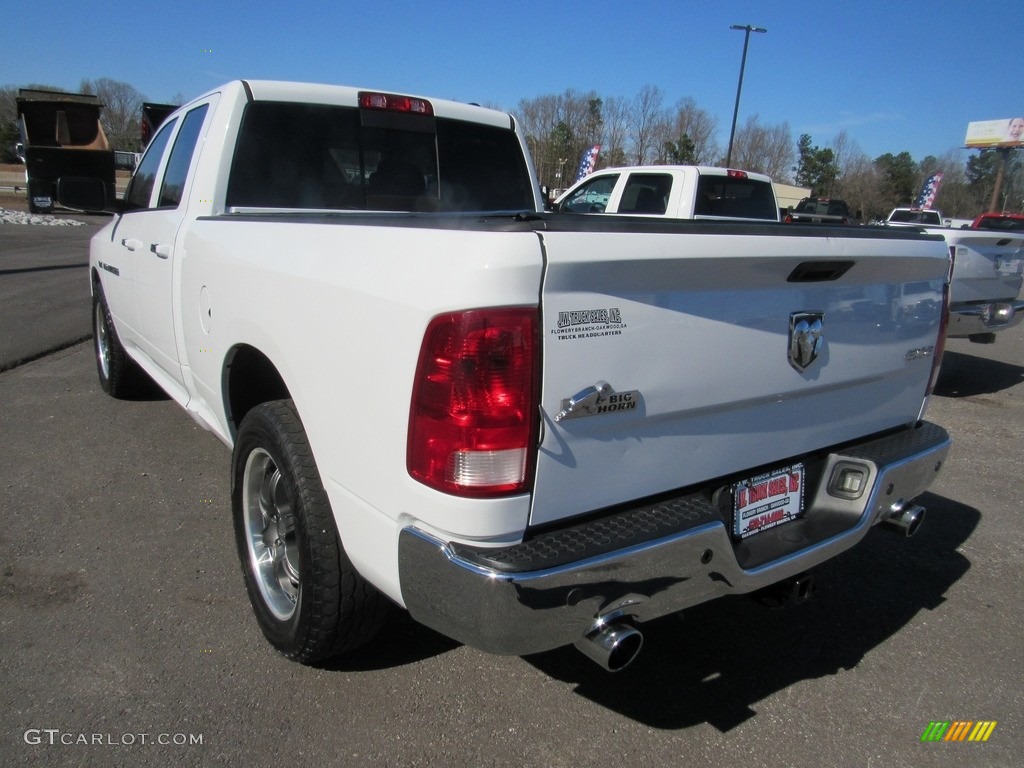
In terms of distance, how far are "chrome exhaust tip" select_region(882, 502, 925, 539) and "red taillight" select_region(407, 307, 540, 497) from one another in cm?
161

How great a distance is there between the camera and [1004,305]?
7293 millimetres

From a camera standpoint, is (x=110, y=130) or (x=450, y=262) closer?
(x=450, y=262)

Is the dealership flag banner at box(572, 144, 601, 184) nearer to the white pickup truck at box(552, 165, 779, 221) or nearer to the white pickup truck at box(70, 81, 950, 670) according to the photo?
the white pickup truck at box(552, 165, 779, 221)

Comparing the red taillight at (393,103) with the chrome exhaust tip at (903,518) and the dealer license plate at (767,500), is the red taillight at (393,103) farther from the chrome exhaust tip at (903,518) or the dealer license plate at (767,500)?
the chrome exhaust tip at (903,518)

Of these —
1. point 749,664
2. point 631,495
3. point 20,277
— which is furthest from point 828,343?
point 20,277

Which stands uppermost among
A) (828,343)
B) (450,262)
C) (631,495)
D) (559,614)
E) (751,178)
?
(751,178)

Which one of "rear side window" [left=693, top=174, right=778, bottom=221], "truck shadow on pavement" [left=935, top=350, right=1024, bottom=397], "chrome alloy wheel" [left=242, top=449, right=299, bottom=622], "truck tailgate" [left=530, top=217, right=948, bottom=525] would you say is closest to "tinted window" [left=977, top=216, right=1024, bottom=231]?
"truck shadow on pavement" [left=935, top=350, right=1024, bottom=397]

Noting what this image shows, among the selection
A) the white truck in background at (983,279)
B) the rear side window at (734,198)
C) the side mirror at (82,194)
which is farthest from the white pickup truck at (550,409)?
the rear side window at (734,198)

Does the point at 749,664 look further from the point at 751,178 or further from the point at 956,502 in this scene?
the point at 751,178

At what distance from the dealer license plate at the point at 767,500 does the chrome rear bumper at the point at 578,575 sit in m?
0.11

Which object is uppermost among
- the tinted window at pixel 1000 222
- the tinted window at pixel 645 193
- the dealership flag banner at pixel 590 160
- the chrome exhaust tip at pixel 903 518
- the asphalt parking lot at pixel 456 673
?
the dealership flag banner at pixel 590 160

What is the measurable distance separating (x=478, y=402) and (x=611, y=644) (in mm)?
698

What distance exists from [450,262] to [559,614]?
0.89 meters

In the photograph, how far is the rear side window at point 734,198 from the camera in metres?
8.89
